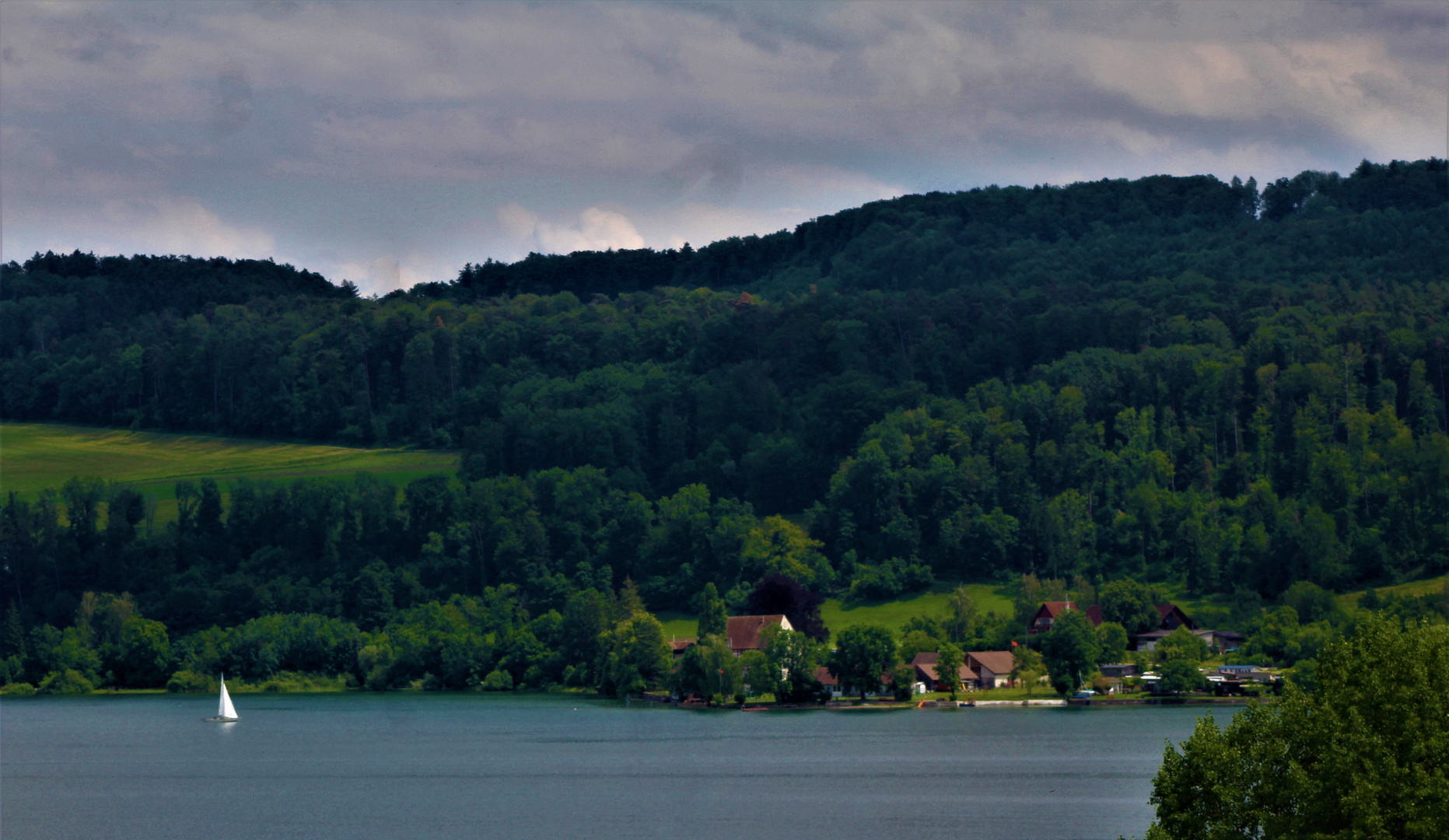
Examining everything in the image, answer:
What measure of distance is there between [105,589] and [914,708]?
274 feet

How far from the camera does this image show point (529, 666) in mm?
124438

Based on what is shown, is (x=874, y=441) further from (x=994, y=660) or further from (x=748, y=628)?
(x=994, y=660)

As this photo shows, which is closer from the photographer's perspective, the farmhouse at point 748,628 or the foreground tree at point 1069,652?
the foreground tree at point 1069,652

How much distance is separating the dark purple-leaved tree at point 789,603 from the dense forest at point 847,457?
37.0 ft

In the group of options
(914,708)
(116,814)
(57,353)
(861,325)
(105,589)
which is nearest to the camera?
(116,814)

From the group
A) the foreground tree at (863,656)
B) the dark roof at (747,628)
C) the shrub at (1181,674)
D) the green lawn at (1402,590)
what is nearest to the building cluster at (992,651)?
the dark roof at (747,628)

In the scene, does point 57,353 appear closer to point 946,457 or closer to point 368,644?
point 368,644

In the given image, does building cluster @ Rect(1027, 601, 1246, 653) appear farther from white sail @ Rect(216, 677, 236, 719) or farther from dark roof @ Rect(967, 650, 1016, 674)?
white sail @ Rect(216, 677, 236, 719)

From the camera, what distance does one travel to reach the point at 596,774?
67.2 m

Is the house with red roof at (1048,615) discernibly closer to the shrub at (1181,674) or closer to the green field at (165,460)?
the shrub at (1181,674)

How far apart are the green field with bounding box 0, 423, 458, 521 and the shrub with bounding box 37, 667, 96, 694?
27.8 m

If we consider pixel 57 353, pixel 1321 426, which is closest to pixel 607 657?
pixel 1321 426

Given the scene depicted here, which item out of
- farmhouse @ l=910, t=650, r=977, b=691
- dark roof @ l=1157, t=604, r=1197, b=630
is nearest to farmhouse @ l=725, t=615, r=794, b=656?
farmhouse @ l=910, t=650, r=977, b=691

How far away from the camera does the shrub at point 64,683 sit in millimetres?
128500
